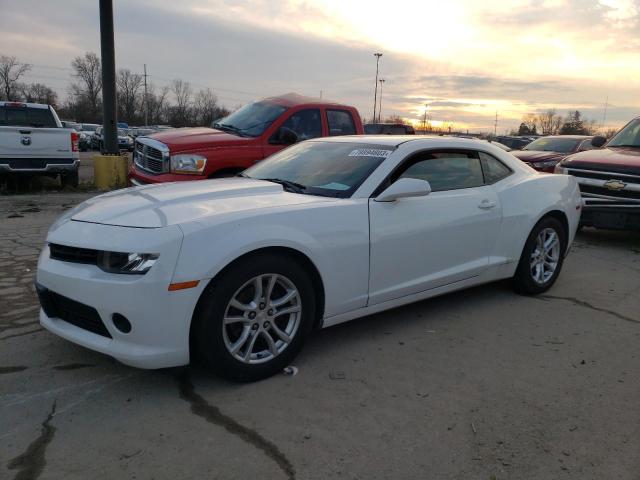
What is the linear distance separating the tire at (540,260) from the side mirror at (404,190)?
1.67m

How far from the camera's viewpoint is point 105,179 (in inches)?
428

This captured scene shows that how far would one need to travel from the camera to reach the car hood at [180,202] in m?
3.06

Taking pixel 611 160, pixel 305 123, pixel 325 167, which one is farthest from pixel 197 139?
pixel 611 160

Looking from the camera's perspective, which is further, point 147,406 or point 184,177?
point 184,177

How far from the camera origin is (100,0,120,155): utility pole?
10688 millimetres

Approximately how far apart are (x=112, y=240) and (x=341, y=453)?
1640 millimetres

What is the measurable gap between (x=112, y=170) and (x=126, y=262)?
8771 mm

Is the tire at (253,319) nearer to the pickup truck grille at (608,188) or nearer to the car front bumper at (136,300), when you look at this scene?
the car front bumper at (136,300)

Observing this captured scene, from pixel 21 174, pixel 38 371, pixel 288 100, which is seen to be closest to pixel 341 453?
pixel 38 371

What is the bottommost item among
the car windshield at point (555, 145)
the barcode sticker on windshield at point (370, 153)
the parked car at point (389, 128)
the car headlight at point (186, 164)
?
the car headlight at point (186, 164)

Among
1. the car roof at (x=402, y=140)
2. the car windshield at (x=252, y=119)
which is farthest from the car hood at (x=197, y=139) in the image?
the car roof at (x=402, y=140)

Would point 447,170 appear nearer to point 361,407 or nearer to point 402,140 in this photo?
point 402,140

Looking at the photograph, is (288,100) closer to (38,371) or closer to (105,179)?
(105,179)

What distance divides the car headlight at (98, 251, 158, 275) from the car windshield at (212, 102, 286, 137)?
4.74 meters
